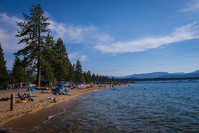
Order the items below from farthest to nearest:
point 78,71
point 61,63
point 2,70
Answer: point 78,71
point 2,70
point 61,63

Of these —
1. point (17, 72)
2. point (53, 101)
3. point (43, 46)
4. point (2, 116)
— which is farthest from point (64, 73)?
point (2, 116)

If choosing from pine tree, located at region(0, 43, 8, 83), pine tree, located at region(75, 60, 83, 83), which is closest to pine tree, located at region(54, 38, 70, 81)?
pine tree, located at region(0, 43, 8, 83)

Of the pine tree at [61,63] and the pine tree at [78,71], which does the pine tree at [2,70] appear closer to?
the pine tree at [61,63]

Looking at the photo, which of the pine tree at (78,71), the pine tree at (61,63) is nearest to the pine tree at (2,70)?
the pine tree at (61,63)

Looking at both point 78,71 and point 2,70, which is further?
point 78,71

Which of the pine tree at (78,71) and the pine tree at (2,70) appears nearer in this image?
the pine tree at (2,70)

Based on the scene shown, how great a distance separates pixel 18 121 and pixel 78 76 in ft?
243

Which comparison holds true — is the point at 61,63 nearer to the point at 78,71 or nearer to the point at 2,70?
the point at 2,70

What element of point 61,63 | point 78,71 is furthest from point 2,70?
point 78,71

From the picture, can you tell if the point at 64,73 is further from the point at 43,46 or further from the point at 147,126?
the point at 147,126

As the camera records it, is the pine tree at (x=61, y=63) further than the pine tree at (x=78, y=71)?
No

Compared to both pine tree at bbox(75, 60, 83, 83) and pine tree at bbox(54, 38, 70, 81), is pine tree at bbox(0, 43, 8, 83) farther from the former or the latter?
pine tree at bbox(75, 60, 83, 83)

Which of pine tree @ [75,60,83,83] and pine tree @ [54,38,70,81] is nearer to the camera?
pine tree @ [54,38,70,81]

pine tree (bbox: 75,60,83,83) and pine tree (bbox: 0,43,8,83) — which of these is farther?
pine tree (bbox: 75,60,83,83)
